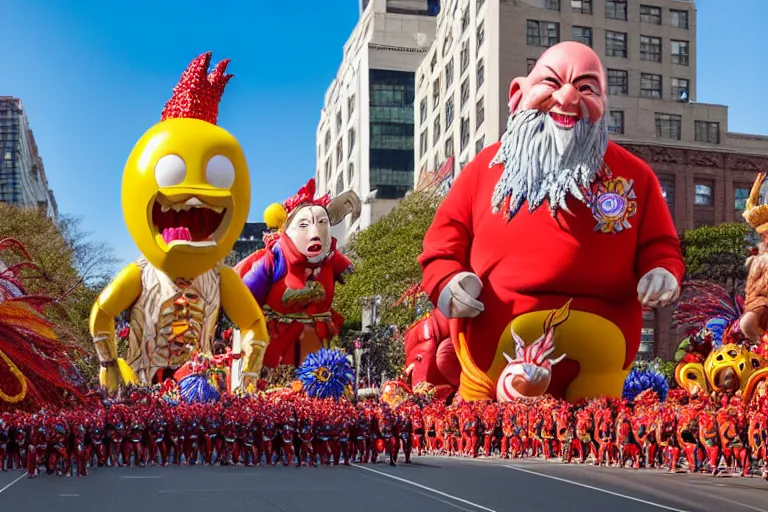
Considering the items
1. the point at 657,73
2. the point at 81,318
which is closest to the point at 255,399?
the point at 81,318

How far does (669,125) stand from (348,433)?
32851mm

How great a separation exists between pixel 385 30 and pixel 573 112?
50.7 metres

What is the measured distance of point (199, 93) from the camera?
1895 cm

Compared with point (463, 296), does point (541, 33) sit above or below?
above

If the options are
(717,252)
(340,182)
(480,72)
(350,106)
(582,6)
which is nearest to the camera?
(717,252)

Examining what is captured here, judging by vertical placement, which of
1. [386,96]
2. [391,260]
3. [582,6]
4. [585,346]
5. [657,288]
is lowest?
[585,346]

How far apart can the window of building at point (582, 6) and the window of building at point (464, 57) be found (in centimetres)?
428

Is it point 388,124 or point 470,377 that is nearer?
point 470,377

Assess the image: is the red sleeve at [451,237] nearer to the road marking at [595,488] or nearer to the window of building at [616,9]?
the road marking at [595,488]

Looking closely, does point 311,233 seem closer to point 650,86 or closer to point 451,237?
point 451,237

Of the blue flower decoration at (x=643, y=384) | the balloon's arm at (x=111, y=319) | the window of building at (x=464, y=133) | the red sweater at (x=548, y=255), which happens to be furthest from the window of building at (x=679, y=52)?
the balloon's arm at (x=111, y=319)

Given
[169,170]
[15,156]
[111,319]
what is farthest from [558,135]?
[15,156]

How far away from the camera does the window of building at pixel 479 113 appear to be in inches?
1725

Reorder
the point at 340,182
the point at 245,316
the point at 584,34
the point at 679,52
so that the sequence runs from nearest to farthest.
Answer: the point at 245,316 → the point at 584,34 → the point at 679,52 → the point at 340,182
